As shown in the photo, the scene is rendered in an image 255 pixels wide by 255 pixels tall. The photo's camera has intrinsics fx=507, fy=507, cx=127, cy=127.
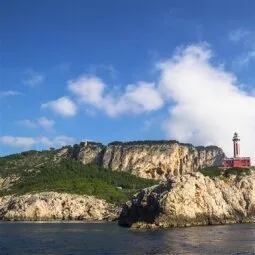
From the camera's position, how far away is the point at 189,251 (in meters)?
68.4

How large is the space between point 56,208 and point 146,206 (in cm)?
6929

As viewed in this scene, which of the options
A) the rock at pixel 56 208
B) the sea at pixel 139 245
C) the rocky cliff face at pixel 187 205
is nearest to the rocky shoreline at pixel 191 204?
the rocky cliff face at pixel 187 205

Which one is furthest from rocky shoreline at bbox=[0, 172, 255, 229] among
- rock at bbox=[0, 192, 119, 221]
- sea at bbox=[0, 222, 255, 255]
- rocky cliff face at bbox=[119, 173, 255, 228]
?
sea at bbox=[0, 222, 255, 255]

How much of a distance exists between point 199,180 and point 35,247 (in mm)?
64472

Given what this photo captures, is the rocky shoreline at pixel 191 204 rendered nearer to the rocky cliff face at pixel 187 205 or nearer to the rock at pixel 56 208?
the rocky cliff face at pixel 187 205

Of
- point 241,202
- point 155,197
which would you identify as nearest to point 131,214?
point 155,197

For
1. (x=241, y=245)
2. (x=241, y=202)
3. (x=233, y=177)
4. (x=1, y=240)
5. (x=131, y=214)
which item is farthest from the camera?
(x=233, y=177)

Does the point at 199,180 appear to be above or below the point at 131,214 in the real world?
above

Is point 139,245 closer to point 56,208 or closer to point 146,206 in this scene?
point 146,206

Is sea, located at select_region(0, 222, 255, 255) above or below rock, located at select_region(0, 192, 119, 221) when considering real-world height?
below

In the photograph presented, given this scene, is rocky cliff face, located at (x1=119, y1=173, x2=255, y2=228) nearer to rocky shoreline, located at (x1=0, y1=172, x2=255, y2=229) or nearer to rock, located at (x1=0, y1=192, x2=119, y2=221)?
rocky shoreline, located at (x1=0, y1=172, x2=255, y2=229)

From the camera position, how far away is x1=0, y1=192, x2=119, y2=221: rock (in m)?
182

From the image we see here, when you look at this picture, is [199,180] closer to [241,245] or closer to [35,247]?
[241,245]

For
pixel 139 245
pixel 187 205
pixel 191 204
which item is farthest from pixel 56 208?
pixel 139 245
